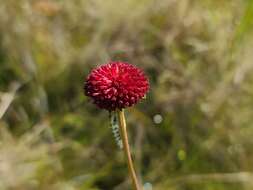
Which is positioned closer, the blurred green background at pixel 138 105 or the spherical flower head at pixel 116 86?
the spherical flower head at pixel 116 86

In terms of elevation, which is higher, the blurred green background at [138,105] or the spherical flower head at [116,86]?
the spherical flower head at [116,86]

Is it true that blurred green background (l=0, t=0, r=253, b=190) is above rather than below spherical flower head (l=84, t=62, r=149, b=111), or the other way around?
below

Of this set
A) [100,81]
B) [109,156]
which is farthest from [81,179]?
[100,81]

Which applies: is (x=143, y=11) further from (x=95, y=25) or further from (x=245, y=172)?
(x=245, y=172)

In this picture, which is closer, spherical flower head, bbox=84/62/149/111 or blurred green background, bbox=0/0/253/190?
spherical flower head, bbox=84/62/149/111
